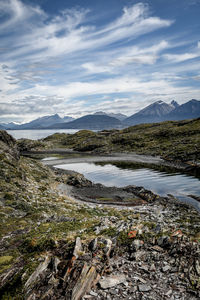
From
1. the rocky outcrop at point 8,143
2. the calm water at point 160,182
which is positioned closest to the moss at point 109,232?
the calm water at point 160,182

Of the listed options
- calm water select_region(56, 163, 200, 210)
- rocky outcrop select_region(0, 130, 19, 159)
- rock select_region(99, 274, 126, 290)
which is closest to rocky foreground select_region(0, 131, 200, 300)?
rock select_region(99, 274, 126, 290)

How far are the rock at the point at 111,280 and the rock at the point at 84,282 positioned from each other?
566mm

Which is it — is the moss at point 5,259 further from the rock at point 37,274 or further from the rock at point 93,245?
the rock at point 93,245

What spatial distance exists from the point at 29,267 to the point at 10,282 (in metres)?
1.24

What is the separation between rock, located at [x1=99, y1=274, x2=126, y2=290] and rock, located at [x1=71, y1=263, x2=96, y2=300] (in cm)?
57

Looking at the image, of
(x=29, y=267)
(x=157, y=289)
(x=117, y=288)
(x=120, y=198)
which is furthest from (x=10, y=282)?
(x=120, y=198)

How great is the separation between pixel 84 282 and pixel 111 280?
1.66 m

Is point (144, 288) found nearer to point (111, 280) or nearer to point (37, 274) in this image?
point (111, 280)

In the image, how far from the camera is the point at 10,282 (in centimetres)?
1086

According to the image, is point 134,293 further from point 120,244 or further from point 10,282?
point 10,282

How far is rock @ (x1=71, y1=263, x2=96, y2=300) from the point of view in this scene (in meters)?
10.1

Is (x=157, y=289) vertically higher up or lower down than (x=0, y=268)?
lower down

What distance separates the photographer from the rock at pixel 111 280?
10.8m

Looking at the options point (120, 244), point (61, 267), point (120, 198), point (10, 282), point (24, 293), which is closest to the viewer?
point (24, 293)
